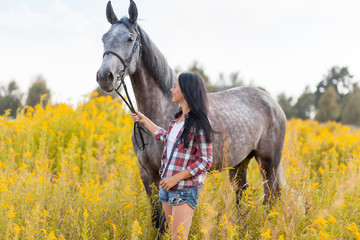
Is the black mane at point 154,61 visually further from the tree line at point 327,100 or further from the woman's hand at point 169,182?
the tree line at point 327,100

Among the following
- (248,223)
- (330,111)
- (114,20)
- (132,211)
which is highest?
(114,20)

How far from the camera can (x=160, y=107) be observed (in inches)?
108

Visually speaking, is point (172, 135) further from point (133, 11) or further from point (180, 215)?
point (133, 11)

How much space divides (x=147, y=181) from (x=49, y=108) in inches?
167

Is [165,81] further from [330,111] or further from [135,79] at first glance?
[330,111]

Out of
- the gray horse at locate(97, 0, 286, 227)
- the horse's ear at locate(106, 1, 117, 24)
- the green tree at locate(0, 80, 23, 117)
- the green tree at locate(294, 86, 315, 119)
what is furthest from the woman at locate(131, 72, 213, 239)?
the green tree at locate(294, 86, 315, 119)

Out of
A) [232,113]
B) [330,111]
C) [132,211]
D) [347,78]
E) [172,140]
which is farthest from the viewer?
[347,78]

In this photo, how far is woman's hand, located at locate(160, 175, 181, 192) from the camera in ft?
6.51

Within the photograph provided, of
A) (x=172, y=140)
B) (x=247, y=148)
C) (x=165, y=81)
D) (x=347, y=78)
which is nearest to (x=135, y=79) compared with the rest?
(x=165, y=81)

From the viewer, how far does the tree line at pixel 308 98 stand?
7.02 meters

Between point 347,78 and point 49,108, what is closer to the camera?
point 49,108

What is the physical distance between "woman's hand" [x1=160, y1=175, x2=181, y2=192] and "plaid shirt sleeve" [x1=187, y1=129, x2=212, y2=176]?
116 millimetres

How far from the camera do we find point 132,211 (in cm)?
256

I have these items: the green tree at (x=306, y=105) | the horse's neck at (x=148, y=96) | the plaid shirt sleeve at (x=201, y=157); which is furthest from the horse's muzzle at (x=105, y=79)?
the green tree at (x=306, y=105)
